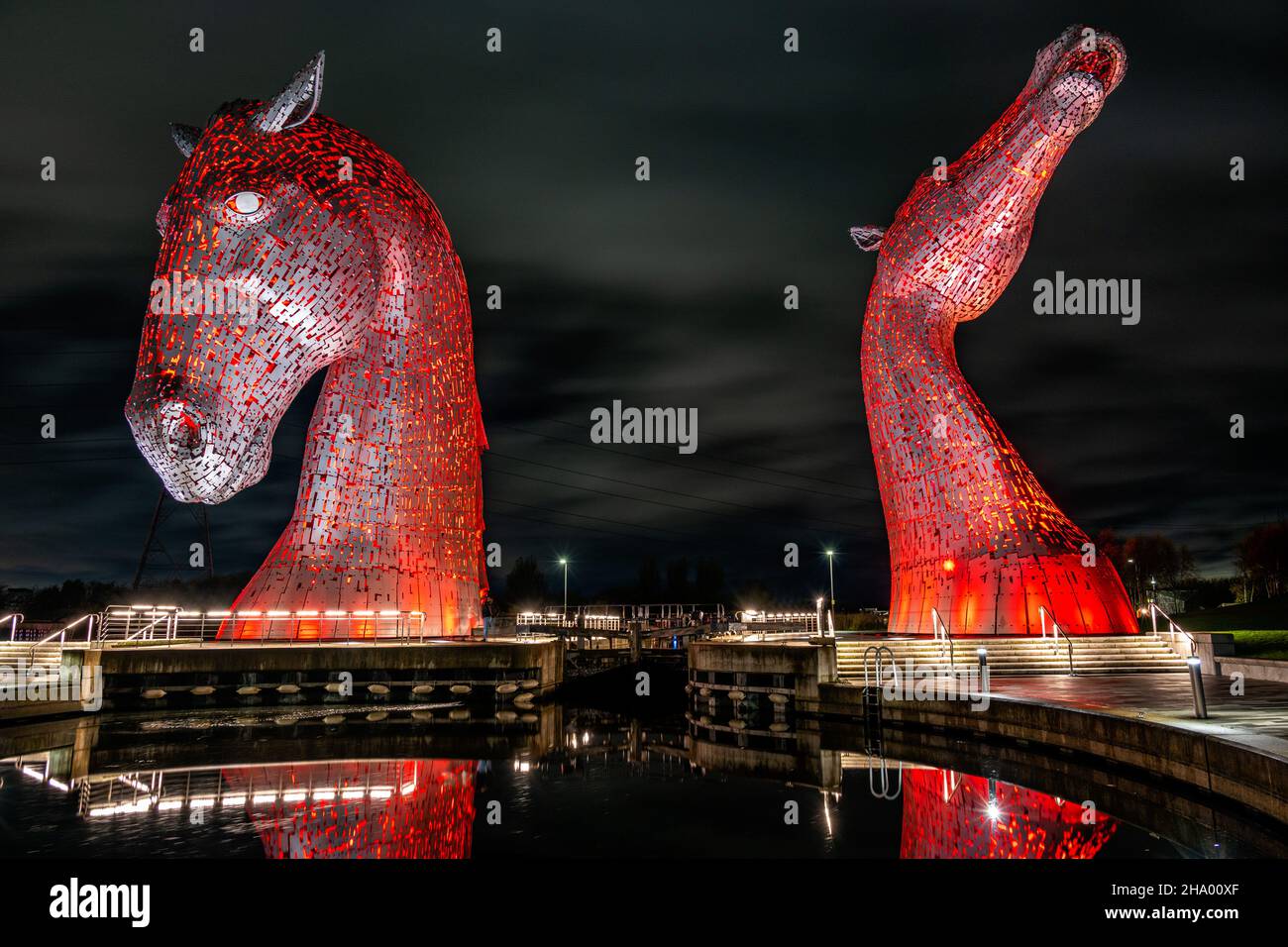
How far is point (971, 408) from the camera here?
81.9 ft

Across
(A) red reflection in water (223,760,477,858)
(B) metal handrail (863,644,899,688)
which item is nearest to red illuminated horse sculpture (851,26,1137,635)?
(B) metal handrail (863,644,899,688)

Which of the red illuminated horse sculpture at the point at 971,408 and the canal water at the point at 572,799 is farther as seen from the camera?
the red illuminated horse sculpture at the point at 971,408

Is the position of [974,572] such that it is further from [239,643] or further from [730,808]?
[239,643]

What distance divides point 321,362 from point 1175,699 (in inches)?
767

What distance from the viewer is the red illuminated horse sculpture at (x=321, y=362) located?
63.5ft

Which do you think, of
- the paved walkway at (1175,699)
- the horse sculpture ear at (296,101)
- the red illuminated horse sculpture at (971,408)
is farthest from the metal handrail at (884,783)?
the horse sculpture ear at (296,101)

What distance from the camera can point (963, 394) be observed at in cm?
2506

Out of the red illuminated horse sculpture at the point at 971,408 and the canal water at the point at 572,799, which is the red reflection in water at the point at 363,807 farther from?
the red illuminated horse sculpture at the point at 971,408

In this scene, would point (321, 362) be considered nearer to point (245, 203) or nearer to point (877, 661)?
point (245, 203)

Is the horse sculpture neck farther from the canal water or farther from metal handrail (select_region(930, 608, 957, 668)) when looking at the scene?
metal handrail (select_region(930, 608, 957, 668))

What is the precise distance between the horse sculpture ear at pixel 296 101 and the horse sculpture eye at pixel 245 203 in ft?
5.69
